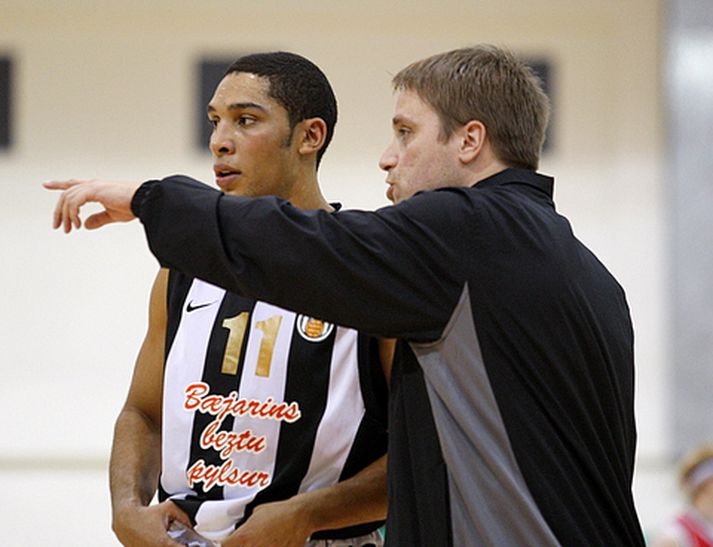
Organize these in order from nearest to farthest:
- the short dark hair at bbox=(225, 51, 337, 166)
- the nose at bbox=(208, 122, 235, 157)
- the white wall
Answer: the nose at bbox=(208, 122, 235, 157) → the short dark hair at bbox=(225, 51, 337, 166) → the white wall

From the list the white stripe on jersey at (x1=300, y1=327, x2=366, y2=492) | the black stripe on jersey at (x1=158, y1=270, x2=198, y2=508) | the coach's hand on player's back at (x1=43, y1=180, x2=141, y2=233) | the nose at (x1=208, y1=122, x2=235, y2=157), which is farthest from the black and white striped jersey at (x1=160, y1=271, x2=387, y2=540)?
the coach's hand on player's back at (x1=43, y1=180, x2=141, y2=233)

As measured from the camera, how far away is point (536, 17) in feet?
36.8

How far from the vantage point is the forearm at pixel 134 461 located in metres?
2.90

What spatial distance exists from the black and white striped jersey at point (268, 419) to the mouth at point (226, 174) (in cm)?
42

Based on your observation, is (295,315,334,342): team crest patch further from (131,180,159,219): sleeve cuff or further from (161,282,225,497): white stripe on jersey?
(131,180,159,219): sleeve cuff

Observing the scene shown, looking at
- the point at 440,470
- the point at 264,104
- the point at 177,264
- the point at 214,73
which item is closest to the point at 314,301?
the point at 177,264

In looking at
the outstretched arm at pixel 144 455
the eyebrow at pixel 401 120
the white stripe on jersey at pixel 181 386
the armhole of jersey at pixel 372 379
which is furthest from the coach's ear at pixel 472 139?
the outstretched arm at pixel 144 455

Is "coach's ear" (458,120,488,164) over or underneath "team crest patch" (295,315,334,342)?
over

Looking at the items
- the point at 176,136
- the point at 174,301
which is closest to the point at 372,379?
the point at 174,301

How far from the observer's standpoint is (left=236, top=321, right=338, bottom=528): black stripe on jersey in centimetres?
280

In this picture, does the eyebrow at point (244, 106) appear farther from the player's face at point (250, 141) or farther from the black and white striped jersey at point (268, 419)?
the black and white striped jersey at point (268, 419)

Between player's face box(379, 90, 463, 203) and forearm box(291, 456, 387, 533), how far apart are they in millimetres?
731

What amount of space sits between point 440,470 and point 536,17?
959 cm

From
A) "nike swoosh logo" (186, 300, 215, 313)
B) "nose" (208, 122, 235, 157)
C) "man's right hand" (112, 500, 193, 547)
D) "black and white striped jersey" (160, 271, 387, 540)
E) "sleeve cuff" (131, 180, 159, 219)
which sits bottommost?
"man's right hand" (112, 500, 193, 547)
